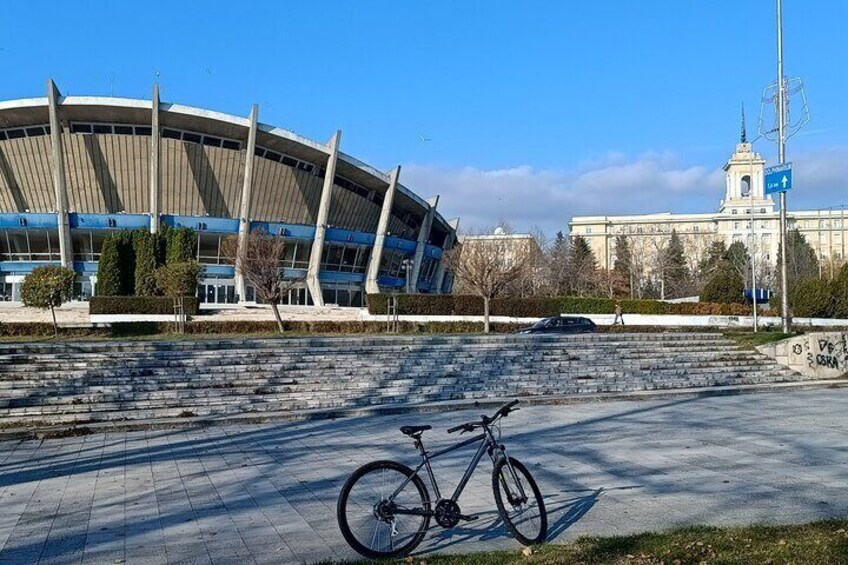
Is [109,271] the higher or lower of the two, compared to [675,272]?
lower

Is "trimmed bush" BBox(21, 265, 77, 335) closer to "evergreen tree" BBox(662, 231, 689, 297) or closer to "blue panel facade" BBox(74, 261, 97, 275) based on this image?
"blue panel facade" BBox(74, 261, 97, 275)

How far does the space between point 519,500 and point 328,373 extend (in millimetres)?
14179

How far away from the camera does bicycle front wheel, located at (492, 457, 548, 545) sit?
6.34 meters

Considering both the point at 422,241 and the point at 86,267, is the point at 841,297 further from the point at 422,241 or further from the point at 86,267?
the point at 86,267

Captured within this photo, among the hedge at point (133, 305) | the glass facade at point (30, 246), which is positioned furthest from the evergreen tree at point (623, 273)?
the glass facade at point (30, 246)

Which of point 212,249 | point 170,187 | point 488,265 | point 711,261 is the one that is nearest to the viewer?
point 488,265

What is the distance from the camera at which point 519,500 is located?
6.45 meters

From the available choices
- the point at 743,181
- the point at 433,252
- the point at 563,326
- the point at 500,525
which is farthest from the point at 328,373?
the point at 743,181

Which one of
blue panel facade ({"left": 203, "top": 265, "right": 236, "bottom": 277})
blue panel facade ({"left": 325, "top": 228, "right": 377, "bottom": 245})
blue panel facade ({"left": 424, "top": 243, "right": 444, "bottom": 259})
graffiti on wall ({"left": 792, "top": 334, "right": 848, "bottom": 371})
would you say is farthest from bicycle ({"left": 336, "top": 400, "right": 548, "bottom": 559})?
blue panel facade ({"left": 424, "top": 243, "right": 444, "bottom": 259})

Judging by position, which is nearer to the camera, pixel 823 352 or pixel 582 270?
pixel 823 352

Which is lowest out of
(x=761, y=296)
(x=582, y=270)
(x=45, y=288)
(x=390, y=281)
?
(x=761, y=296)

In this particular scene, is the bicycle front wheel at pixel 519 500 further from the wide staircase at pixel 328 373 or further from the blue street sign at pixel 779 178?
the blue street sign at pixel 779 178

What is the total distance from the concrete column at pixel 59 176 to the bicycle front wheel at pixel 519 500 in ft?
176

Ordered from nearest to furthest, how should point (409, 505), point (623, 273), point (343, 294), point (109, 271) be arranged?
1. point (409, 505)
2. point (109, 271)
3. point (343, 294)
4. point (623, 273)
